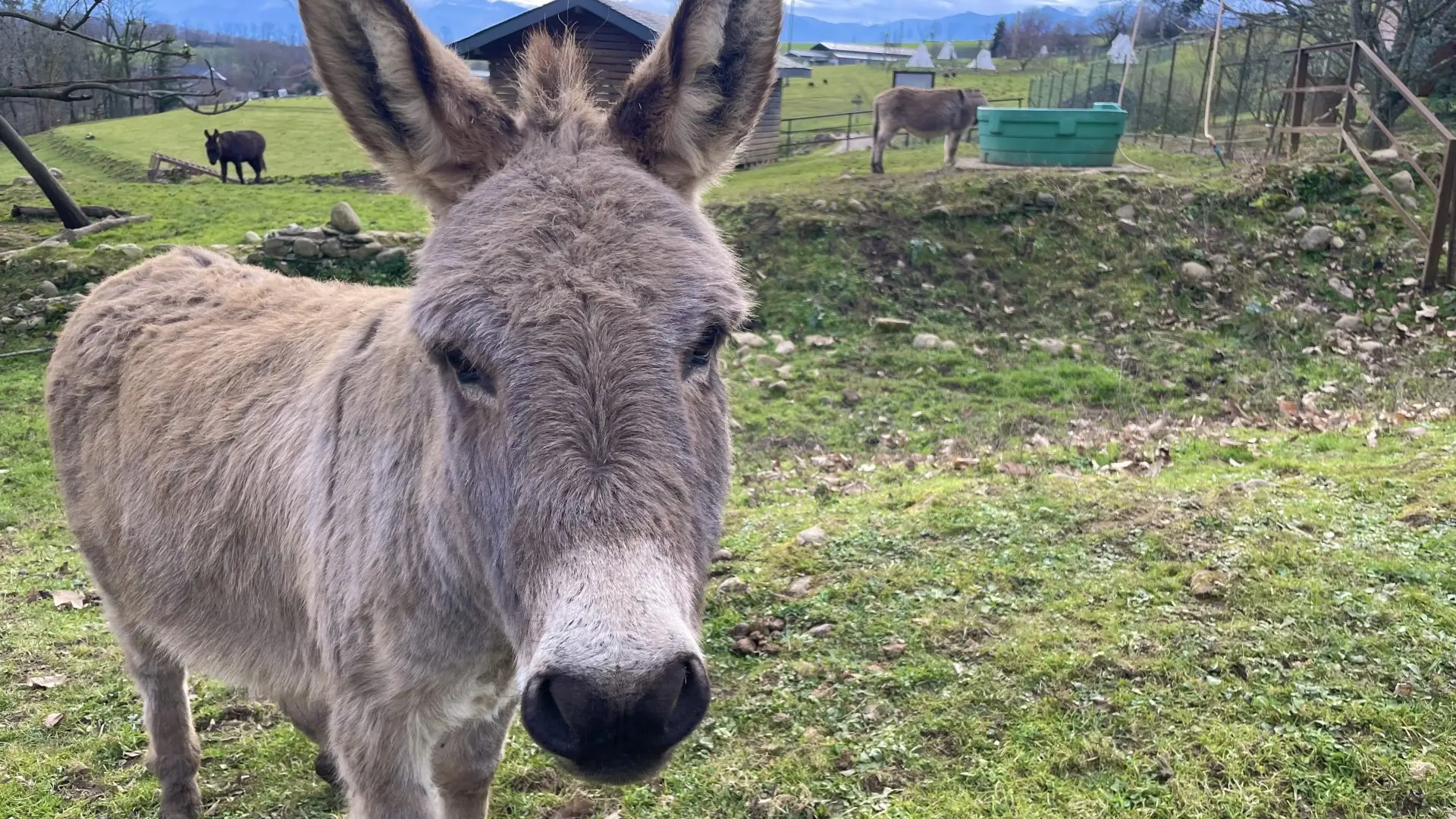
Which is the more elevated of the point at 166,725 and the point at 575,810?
the point at 166,725

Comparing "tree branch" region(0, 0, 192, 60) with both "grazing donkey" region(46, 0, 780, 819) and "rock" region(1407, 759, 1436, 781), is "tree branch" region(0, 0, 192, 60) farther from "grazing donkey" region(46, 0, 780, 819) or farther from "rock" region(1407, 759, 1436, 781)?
"rock" region(1407, 759, 1436, 781)

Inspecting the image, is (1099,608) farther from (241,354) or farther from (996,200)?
(996,200)

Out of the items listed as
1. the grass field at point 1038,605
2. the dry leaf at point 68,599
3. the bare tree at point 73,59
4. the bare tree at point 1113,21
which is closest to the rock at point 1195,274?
the grass field at point 1038,605

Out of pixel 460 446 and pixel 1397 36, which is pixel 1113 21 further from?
pixel 460 446

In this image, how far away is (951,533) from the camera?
5.52 meters

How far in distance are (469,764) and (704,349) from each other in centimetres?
200

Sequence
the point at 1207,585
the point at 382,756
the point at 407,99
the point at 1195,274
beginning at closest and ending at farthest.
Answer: the point at 407,99 < the point at 382,756 < the point at 1207,585 < the point at 1195,274

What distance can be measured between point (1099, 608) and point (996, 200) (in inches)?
426

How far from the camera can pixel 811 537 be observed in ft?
18.4

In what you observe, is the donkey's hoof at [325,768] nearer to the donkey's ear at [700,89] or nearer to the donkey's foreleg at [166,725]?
the donkey's foreleg at [166,725]

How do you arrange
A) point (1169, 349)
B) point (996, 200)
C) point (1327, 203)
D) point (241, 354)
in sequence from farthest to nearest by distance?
point (996, 200), point (1327, 203), point (1169, 349), point (241, 354)

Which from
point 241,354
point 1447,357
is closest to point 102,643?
point 241,354

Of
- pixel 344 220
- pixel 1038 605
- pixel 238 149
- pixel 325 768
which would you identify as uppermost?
pixel 238 149

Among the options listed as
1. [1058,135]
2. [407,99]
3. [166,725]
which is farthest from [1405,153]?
[166,725]
